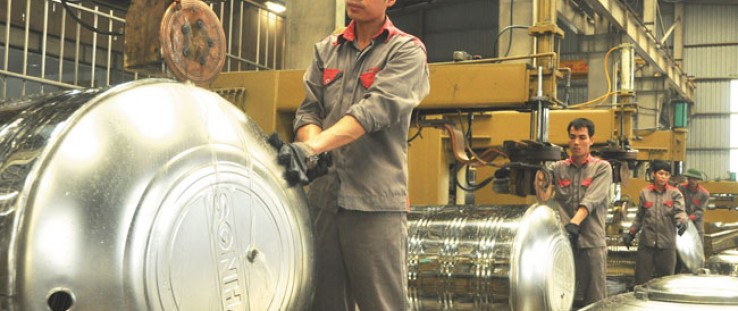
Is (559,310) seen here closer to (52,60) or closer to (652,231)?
(652,231)

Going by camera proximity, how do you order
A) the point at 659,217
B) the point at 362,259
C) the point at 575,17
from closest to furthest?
the point at 362,259, the point at 659,217, the point at 575,17

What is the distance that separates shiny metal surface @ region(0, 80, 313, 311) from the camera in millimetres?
1409

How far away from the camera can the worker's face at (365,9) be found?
2289mm

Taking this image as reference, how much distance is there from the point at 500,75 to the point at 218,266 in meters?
3.44

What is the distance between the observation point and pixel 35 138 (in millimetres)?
1492

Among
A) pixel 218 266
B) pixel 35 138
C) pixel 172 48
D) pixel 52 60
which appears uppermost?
pixel 52 60

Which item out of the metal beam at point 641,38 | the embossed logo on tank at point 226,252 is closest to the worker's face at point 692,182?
the metal beam at point 641,38

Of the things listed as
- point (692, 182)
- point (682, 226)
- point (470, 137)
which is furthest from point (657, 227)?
point (692, 182)

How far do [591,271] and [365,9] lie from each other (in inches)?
137

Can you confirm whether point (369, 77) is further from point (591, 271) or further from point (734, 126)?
point (734, 126)

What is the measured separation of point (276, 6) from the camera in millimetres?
7199

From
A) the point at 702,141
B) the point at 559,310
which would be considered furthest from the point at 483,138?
the point at 702,141

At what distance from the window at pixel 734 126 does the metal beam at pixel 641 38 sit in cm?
415

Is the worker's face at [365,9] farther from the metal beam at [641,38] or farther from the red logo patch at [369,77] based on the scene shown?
the metal beam at [641,38]
